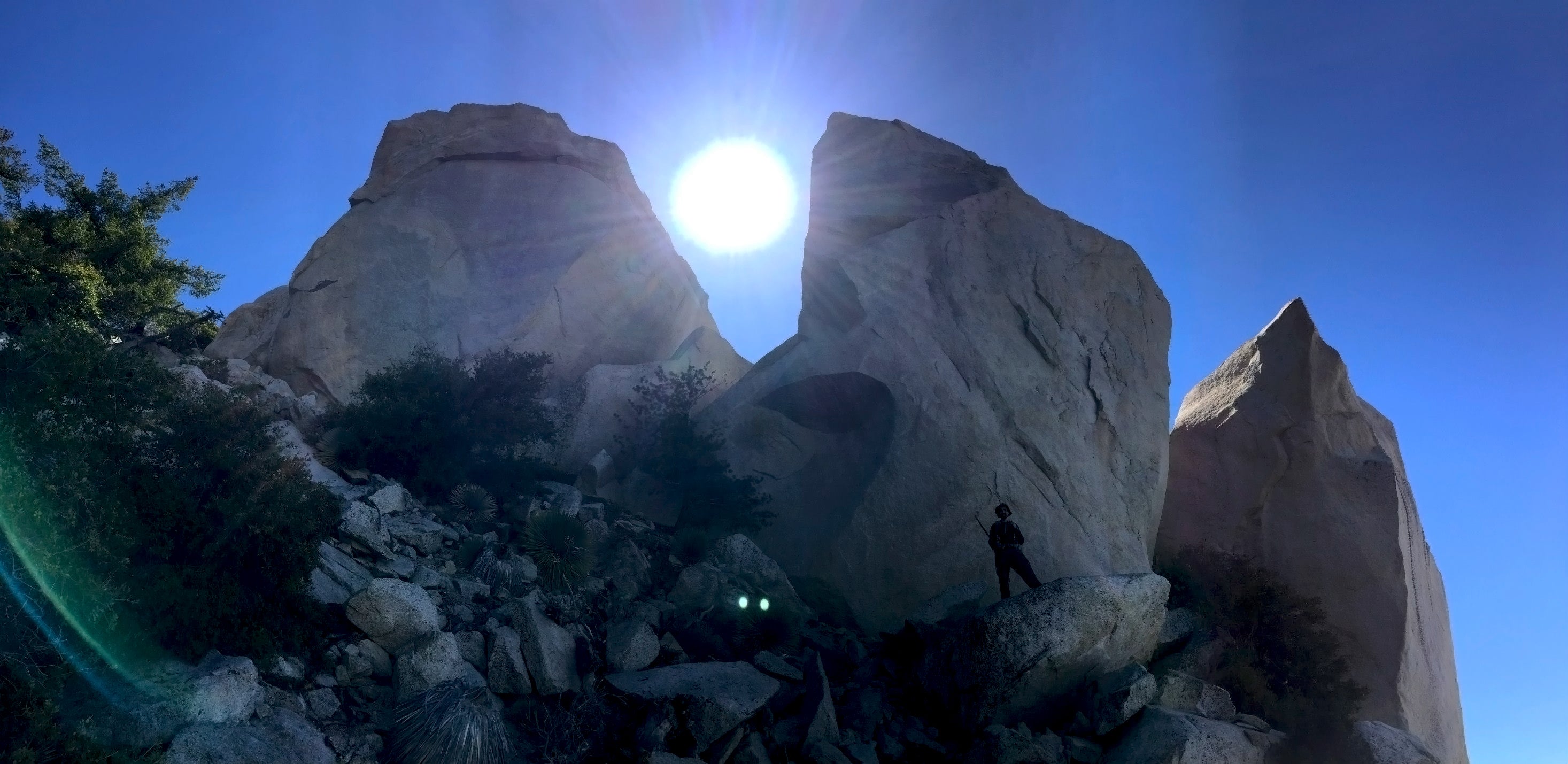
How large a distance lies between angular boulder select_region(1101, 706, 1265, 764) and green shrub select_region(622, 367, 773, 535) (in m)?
9.08

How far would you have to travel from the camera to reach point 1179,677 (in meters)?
14.1

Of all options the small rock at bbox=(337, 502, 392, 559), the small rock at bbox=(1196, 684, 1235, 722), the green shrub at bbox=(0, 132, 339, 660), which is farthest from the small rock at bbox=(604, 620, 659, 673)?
the small rock at bbox=(1196, 684, 1235, 722)

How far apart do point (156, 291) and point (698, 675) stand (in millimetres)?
24768

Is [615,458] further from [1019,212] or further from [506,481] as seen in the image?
[1019,212]

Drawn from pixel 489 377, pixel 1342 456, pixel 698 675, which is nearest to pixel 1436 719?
pixel 1342 456

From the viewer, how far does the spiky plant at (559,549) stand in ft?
48.5

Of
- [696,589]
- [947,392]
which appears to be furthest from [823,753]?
[947,392]

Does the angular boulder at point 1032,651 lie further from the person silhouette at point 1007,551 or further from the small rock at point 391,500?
the small rock at point 391,500

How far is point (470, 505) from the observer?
1775 cm

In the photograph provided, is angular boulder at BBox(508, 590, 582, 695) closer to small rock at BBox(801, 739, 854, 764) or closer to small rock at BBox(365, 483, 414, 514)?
small rock at BBox(801, 739, 854, 764)

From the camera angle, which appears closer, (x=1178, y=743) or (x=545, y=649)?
(x=1178, y=743)

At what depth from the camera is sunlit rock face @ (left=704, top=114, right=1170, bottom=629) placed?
18500 mm

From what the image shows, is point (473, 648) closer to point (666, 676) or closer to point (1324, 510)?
point (666, 676)

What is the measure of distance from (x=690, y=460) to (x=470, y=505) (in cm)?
522
